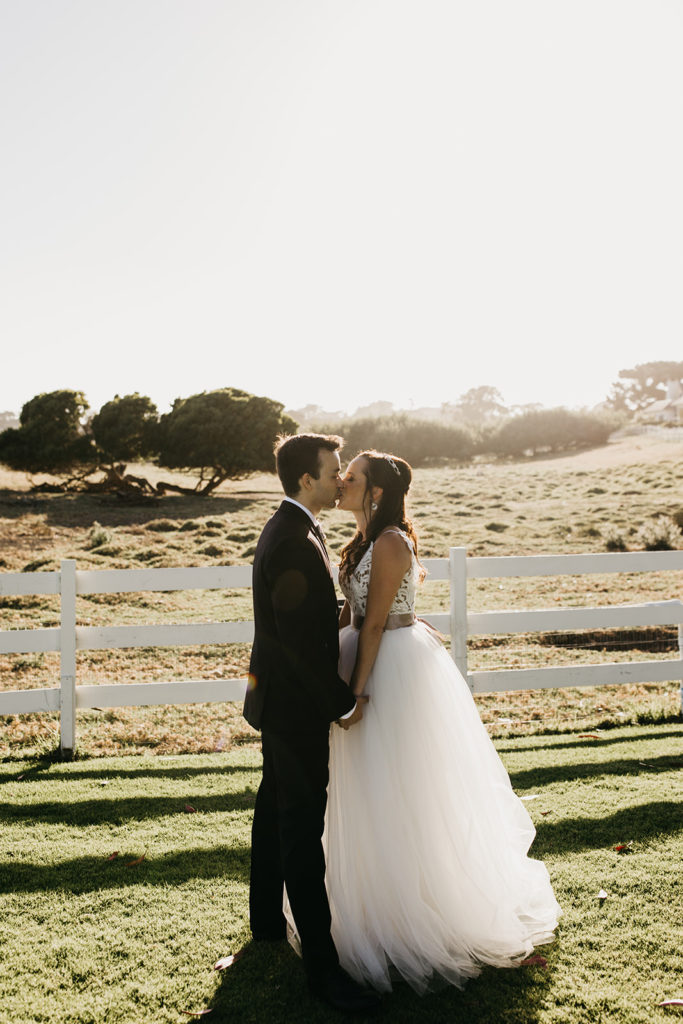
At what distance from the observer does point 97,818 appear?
471cm

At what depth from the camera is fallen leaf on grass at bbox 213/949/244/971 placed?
307 centimetres

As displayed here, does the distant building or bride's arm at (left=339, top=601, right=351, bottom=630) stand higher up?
the distant building

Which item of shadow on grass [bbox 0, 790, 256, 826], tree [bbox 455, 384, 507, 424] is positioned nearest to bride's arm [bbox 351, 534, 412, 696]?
shadow on grass [bbox 0, 790, 256, 826]

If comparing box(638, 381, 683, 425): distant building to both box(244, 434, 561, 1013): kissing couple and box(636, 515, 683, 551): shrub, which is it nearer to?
box(636, 515, 683, 551): shrub

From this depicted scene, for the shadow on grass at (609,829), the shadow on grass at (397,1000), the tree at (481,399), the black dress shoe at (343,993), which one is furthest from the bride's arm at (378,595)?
the tree at (481,399)

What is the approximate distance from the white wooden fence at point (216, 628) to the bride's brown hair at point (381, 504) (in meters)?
2.72

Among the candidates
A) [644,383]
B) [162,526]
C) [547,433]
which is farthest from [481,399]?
[162,526]

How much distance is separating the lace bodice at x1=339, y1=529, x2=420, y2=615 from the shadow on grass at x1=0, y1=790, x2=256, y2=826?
2.34 m

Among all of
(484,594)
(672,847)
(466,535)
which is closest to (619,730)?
(672,847)

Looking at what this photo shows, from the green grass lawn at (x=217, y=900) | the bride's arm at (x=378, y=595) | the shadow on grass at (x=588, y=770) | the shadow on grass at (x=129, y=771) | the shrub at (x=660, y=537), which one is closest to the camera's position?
the green grass lawn at (x=217, y=900)

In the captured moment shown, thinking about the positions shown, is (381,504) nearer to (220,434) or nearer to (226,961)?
(226,961)

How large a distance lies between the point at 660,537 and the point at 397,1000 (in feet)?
60.1

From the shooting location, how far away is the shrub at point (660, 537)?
1911 cm

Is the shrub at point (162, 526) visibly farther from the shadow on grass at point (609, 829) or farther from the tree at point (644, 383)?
the tree at point (644, 383)
